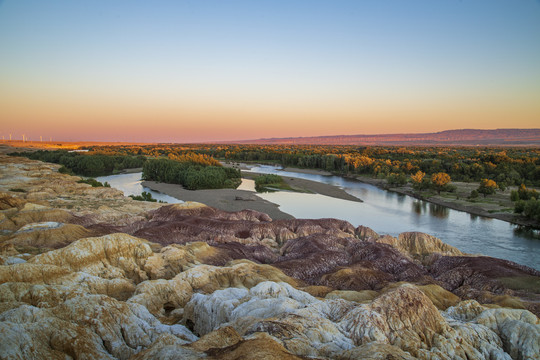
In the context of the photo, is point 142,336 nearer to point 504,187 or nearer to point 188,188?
point 188,188

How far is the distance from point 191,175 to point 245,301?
6031 centimetres

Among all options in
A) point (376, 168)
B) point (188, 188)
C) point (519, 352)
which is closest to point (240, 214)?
point (519, 352)

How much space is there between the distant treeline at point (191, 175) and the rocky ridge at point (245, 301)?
4269cm

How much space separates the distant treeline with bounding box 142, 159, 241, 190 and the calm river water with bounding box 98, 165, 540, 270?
28.1 feet

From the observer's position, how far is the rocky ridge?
712 cm

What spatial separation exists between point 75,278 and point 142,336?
4624 mm

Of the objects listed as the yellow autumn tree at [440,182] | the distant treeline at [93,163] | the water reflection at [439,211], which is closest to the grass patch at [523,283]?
the water reflection at [439,211]

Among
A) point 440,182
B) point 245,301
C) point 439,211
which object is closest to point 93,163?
point 440,182

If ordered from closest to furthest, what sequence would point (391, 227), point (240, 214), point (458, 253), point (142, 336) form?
point (142, 336) → point (458, 253) → point (240, 214) → point (391, 227)

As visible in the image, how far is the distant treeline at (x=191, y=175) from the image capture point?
218 feet

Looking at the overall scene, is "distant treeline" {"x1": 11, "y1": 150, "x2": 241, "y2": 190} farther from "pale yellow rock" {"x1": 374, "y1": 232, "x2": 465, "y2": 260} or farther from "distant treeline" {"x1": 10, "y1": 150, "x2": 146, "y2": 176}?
"pale yellow rock" {"x1": 374, "y1": 232, "x2": 465, "y2": 260}

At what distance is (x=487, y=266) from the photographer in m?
18.9

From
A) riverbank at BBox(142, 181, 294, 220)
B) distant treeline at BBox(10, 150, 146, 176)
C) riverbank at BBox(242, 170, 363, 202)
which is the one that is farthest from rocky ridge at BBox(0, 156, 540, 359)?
distant treeline at BBox(10, 150, 146, 176)

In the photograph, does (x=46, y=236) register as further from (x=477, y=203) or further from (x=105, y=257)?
(x=477, y=203)
